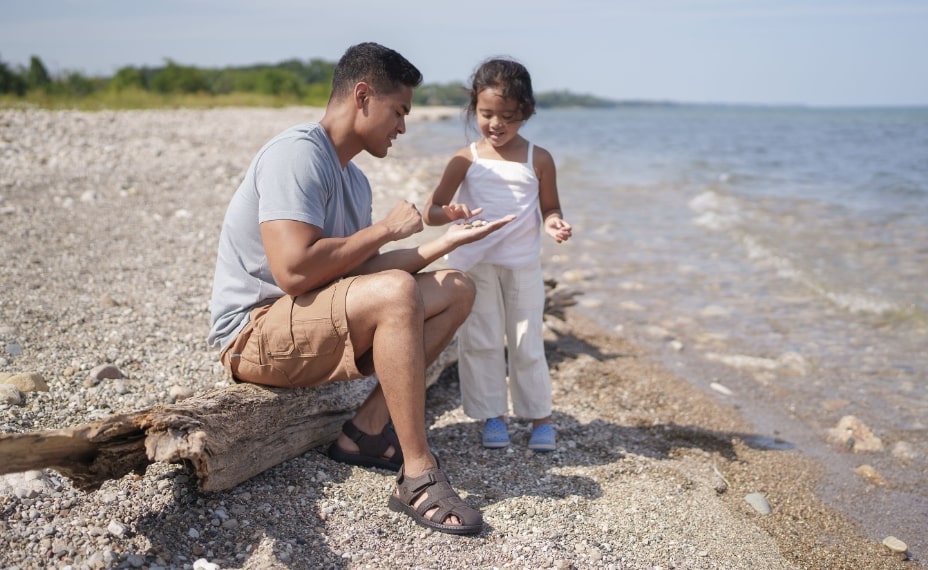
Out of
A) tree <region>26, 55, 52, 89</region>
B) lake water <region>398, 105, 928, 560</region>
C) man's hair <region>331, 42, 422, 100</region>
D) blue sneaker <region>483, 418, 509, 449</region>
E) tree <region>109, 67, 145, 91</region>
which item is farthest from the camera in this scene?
tree <region>109, 67, 145, 91</region>

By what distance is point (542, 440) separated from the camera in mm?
3932

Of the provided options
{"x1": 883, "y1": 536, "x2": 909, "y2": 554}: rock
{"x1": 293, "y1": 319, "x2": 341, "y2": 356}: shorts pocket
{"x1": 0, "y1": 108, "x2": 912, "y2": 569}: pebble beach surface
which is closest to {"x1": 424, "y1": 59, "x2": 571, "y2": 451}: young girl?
{"x1": 0, "y1": 108, "x2": 912, "y2": 569}: pebble beach surface

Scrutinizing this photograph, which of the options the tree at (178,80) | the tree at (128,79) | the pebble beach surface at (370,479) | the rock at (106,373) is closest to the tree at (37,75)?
the tree at (128,79)

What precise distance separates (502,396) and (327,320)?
132cm

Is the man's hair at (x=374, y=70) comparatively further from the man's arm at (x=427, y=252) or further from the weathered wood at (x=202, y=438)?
the weathered wood at (x=202, y=438)

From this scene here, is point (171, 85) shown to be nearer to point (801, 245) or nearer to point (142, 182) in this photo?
point (142, 182)

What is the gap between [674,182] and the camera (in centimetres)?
1612

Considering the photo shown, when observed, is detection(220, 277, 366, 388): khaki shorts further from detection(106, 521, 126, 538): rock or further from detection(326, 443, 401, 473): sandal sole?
detection(106, 521, 126, 538): rock

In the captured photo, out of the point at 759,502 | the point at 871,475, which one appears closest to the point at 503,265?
the point at 759,502

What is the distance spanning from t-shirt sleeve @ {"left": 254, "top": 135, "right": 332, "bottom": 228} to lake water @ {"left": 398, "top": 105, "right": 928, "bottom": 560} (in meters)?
2.87

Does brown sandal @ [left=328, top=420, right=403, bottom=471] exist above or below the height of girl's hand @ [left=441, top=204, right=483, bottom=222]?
below

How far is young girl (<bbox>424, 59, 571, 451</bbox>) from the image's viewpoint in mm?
3930

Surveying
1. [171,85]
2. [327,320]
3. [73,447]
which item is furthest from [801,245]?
[171,85]

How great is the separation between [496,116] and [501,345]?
3.73 ft
